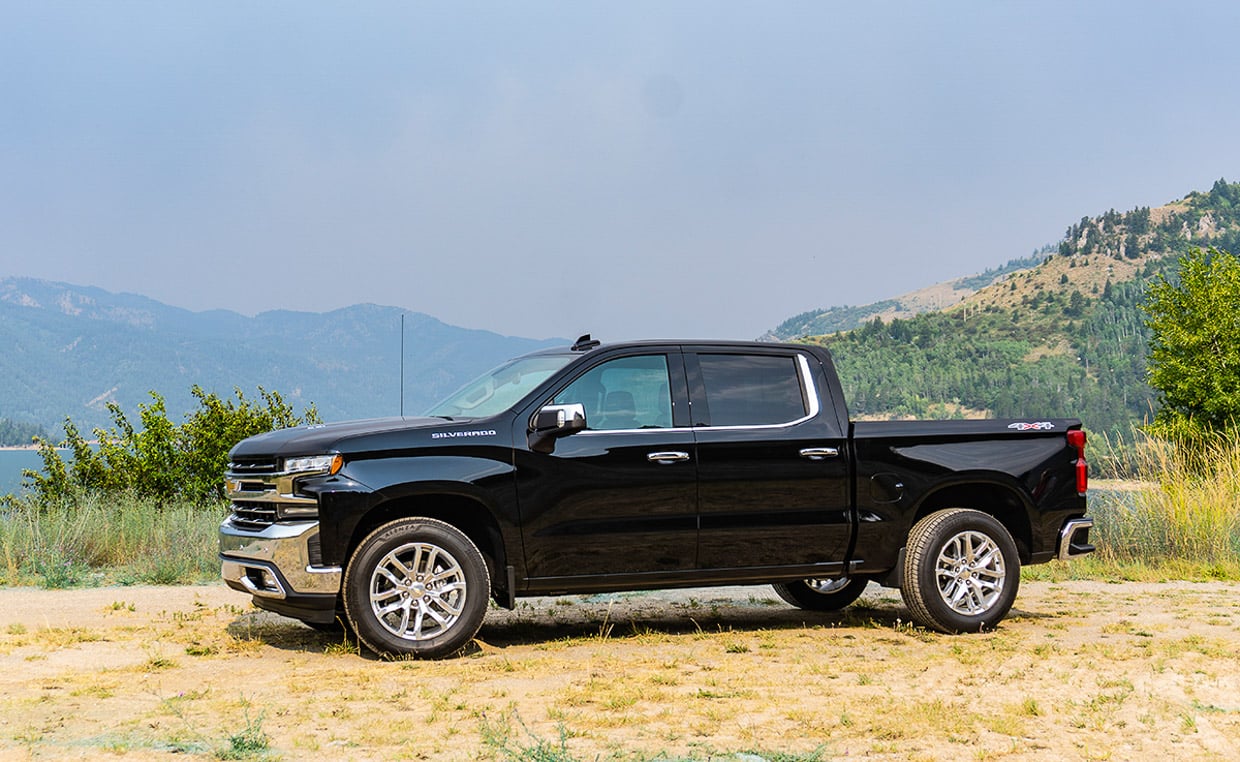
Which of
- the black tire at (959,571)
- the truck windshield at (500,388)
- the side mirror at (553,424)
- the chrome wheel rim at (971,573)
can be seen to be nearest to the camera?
the side mirror at (553,424)

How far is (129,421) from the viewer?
67.6 ft

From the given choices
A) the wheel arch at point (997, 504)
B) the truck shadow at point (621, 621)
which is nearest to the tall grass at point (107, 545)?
the truck shadow at point (621, 621)

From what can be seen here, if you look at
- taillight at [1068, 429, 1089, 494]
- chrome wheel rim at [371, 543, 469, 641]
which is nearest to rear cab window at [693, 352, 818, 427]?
chrome wheel rim at [371, 543, 469, 641]

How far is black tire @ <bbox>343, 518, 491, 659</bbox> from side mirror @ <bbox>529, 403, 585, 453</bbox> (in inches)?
30.3

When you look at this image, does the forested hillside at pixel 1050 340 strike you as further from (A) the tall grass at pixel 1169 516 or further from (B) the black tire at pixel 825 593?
(B) the black tire at pixel 825 593

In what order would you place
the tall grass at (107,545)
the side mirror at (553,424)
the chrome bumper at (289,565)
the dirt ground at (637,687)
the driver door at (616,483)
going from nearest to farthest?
the dirt ground at (637,687), the chrome bumper at (289,565), the side mirror at (553,424), the driver door at (616,483), the tall grass at (107,545)

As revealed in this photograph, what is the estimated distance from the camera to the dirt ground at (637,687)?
590 cm

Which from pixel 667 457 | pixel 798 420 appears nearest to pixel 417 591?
pixel 667 457

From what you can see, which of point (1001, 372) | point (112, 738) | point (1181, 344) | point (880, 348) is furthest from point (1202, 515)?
point (880, 348)

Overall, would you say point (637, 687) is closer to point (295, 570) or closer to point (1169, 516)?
point (295, 570)

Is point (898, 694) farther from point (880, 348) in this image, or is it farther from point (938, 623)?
point (880, 348)

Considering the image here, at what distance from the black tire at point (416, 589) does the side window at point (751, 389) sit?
6.43 feet

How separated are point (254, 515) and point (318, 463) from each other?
2.30 ft

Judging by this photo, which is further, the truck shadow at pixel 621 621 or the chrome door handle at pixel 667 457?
the truck shadow at pixel 621 621
